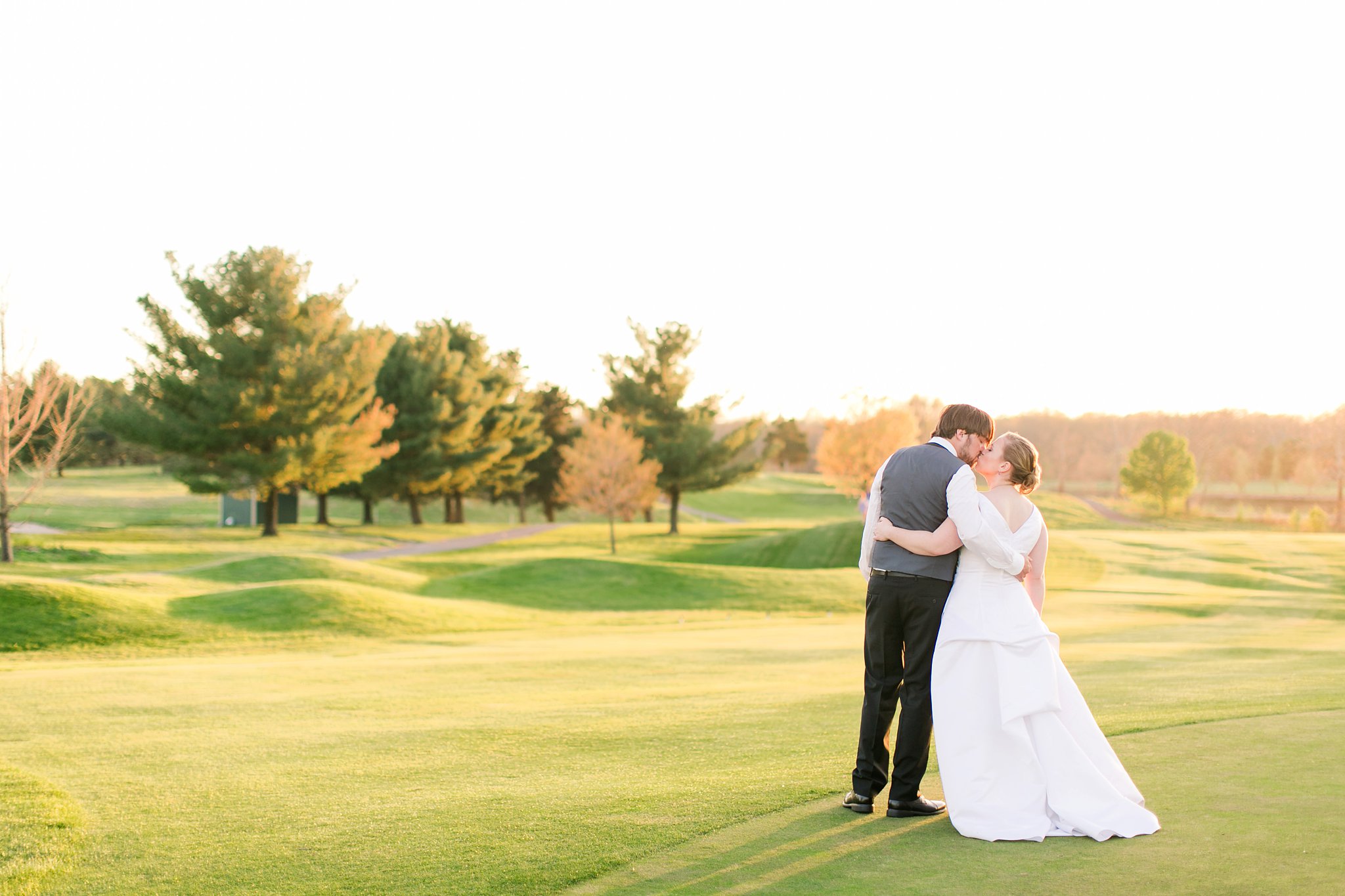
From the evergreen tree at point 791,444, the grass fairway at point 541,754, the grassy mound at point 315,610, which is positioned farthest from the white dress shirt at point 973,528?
the evergreen tree at point 791,444

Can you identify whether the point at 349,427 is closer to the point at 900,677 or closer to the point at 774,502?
Answer: the point at 900,677

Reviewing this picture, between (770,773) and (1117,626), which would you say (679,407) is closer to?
(1117,626)

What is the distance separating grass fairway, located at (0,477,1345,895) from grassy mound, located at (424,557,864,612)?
5217 millimetres

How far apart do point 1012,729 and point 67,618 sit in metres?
17.6

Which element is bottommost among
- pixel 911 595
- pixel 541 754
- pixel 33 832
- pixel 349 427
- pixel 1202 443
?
pixel 541 754

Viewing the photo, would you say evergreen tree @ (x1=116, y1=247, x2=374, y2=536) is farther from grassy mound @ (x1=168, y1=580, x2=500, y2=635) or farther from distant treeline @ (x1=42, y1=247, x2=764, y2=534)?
grassy mound @ (x1=168, y1=580, x2=500, y2=635)

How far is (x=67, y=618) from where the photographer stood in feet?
58.6

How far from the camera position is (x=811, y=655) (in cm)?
1523

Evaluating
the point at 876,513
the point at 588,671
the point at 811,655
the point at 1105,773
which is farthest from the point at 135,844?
the point at 811,655

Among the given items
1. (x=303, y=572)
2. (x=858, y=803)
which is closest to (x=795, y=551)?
(x=303, y=572)

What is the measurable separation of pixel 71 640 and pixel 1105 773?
1723 cm

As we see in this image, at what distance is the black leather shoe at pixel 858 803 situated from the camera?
18.7 ft

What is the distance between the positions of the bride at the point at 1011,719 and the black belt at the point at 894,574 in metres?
0.16

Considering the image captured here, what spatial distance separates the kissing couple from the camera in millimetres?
5258
